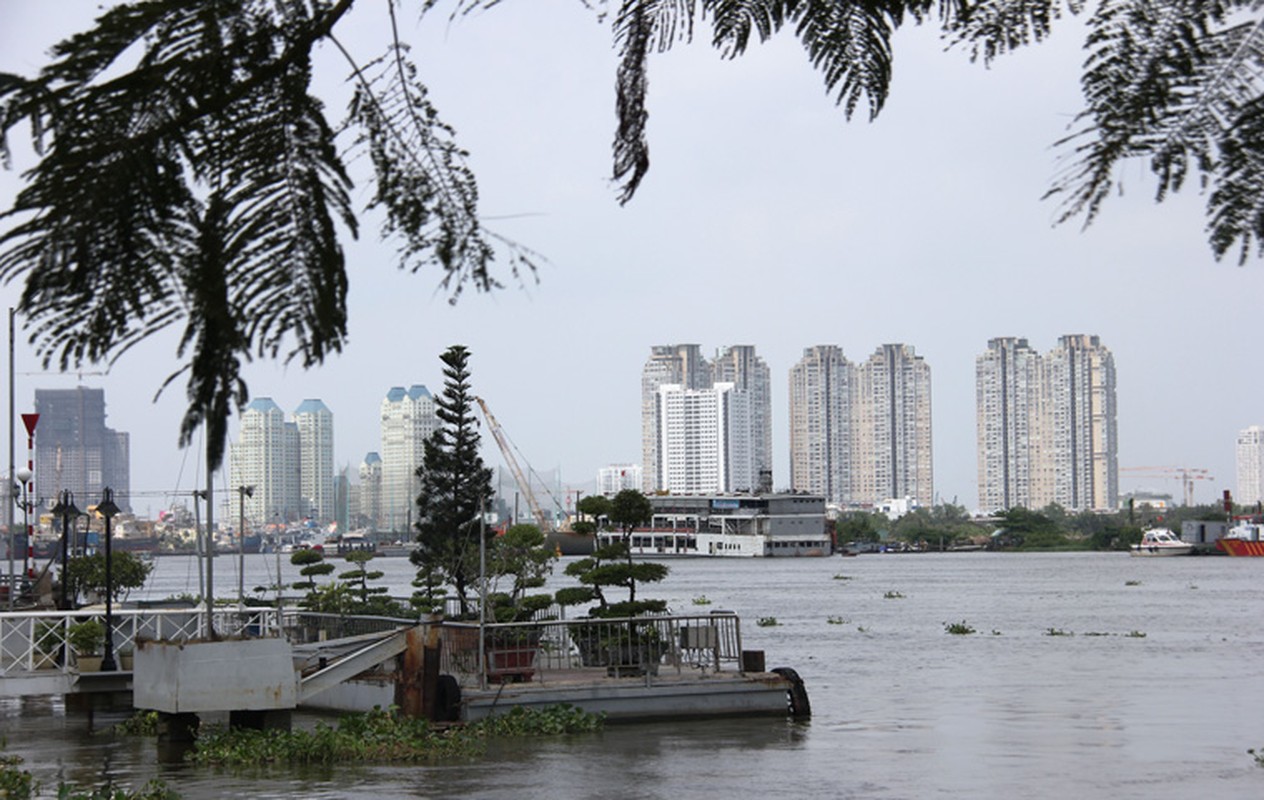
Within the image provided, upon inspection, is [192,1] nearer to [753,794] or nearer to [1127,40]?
[1127,40]

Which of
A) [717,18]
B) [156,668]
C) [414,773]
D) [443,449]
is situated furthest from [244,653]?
[443,449]

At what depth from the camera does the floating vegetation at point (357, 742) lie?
1839 centimetres

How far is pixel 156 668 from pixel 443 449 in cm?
2723

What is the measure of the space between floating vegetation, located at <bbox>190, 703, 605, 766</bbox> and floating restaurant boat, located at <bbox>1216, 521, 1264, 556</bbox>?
127 m

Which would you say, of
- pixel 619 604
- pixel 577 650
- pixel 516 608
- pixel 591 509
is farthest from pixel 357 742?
pixel 591 509

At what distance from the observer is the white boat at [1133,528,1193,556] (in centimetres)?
13650

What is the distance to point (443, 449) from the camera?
4578cm

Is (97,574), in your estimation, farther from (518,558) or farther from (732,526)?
(732,526)

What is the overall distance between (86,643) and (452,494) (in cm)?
2414

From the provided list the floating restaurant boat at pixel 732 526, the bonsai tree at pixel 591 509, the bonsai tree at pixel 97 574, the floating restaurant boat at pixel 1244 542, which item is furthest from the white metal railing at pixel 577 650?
the floating restaurant boat at pixel 1244 542

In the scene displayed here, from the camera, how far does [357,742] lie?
62.1ft

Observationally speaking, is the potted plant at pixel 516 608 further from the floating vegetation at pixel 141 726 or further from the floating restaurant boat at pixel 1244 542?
the floating restaurant boat at pixel 1244 542

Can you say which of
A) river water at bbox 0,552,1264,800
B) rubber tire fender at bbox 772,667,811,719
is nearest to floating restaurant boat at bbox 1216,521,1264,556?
river water at bbox 0,552,1264,800

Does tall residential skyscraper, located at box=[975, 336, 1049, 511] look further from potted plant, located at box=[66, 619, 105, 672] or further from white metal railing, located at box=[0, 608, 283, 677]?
potted plant, located at box=[66, 619, 105, 672]
